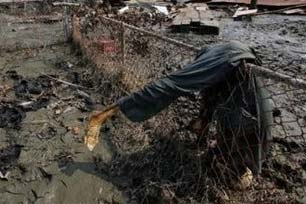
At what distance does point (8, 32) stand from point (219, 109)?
9.53m

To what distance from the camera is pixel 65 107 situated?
6641 mm

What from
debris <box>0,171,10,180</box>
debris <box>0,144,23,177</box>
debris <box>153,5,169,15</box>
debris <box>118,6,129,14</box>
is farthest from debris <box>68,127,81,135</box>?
debris <box>153,5,169,15</box>

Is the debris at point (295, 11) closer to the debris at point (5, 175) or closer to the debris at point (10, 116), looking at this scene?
the debris at point (10, 116)

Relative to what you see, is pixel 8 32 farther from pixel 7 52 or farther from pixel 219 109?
pixel 219 109

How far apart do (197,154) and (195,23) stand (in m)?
6.94

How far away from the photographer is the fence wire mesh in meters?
4.05

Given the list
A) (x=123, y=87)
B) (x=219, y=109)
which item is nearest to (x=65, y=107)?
(x=123, y=87)

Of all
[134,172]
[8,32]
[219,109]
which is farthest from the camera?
[8,32]

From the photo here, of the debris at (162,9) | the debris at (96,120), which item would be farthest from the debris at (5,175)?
the debris at (162,9)

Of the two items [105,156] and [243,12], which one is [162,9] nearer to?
[243,12]

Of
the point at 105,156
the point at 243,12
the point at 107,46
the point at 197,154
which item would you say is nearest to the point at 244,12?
the point at 243,12

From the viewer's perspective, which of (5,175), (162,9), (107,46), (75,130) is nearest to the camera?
(5,175)

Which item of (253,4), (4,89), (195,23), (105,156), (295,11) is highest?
(253,4)

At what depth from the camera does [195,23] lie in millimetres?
10906
